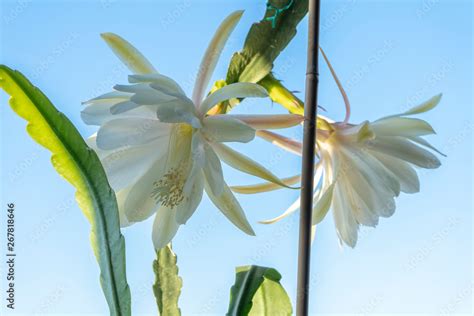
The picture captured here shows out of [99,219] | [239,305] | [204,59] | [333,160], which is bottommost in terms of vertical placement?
[239,305]

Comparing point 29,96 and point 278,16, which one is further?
point 278,16

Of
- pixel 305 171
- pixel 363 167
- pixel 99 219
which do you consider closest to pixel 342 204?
pixel 363 167

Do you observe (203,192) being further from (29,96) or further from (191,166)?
(29,96)

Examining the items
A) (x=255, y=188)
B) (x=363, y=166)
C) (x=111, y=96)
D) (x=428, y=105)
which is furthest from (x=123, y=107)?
(x=428, y=105)

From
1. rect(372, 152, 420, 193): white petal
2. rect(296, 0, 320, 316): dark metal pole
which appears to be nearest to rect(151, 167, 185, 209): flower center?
rect(296, 0, 320, 316): dark metal pole

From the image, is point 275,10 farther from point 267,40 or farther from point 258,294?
point 258,294

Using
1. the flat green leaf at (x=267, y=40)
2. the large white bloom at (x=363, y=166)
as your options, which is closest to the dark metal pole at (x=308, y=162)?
the flat green leaf at (x=267, y=40)

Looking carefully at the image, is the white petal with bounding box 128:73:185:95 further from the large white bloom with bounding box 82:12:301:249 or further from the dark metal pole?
the dark metal pole

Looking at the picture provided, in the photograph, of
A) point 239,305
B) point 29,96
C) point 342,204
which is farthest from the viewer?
point 342,204
